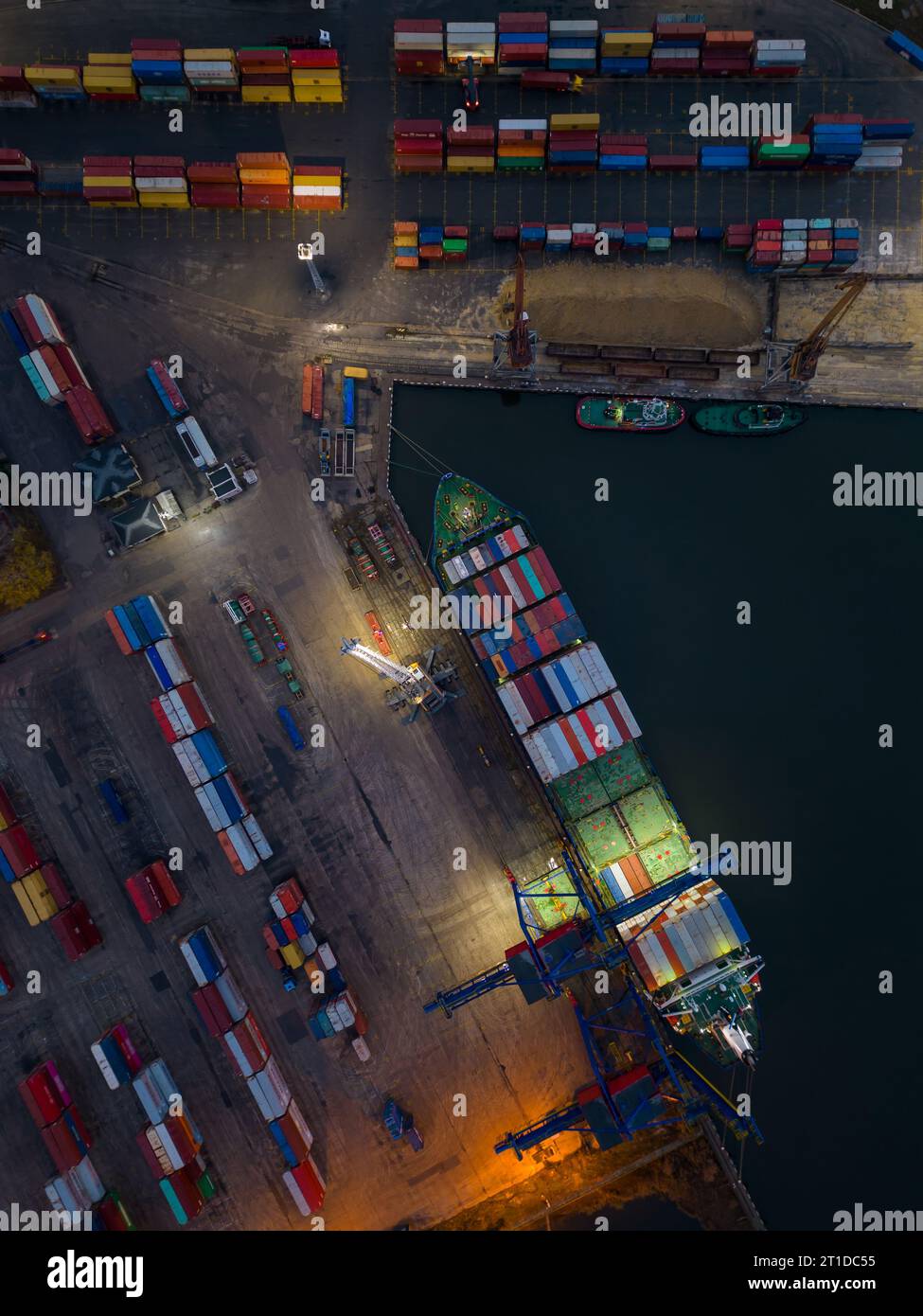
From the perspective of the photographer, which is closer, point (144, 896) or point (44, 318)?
point (144, 896)

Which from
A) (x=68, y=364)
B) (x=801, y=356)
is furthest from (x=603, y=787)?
(x=68, y=364)

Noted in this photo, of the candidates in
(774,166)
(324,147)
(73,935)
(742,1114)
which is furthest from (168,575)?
(742,1114)

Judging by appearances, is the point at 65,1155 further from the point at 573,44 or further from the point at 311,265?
the point at 573,44

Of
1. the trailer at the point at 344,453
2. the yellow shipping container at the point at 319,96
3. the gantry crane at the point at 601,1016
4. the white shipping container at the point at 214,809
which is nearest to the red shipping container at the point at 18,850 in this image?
the white shipping container at the point at 214,809

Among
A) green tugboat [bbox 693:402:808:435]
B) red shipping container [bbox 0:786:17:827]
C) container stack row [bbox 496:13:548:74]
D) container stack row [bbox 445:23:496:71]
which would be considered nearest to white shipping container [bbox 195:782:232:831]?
red shipping container [bbox 0:786:17:827]

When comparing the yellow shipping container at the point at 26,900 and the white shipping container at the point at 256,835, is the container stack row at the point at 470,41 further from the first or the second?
the yellow shipping container at the point at 26,900

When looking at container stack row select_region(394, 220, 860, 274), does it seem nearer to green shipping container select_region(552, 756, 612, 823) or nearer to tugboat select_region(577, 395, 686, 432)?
tugboat select_region(577, 395, 686, 432)
